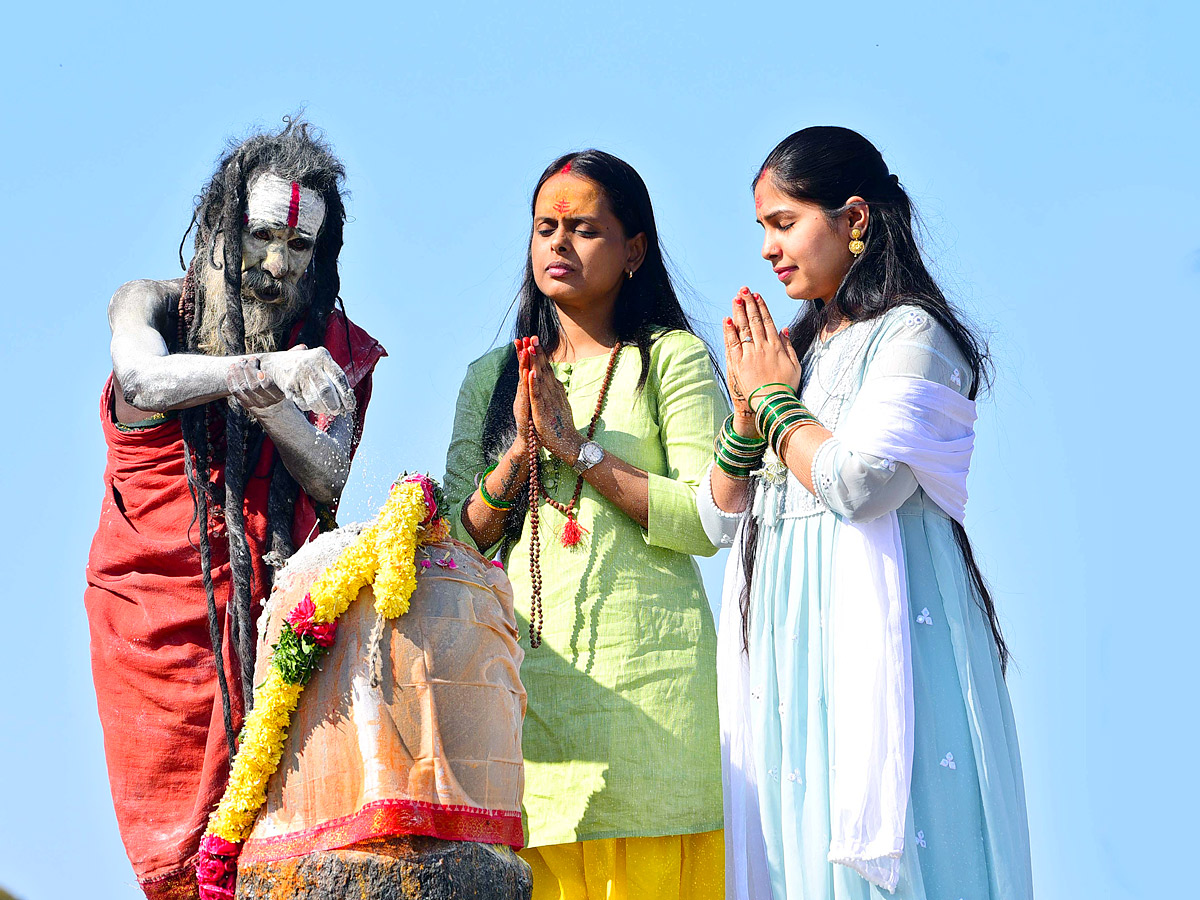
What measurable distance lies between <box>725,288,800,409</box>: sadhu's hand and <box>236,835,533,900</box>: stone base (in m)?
1.40

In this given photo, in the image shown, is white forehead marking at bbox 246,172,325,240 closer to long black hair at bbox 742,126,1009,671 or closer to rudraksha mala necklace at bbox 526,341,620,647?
rudraksha mala necklace at bbox 526,341,620,647

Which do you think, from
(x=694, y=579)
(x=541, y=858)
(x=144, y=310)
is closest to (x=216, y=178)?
(x=144, y=310)

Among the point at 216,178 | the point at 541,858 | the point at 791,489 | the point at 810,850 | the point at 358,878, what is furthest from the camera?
the point at 216,178

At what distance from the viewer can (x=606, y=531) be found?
16.0ft

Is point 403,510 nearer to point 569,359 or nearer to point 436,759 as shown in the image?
point 436,759

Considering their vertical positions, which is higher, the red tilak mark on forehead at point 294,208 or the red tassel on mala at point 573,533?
the red tilak mark on forehead at point 294,208

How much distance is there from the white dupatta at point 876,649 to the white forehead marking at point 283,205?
71.8 inches

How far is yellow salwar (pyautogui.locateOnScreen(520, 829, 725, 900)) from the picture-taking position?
460cm

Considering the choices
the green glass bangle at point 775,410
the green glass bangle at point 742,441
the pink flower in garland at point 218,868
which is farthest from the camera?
the green glass bangle at point 742,441

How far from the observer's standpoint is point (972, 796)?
12.8 feet

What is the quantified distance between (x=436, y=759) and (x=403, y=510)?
64 cm

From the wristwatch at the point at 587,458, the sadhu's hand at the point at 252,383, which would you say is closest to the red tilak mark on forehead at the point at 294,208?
the sadhu's hand at the point at 252,383

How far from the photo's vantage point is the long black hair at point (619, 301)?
5.20 meters

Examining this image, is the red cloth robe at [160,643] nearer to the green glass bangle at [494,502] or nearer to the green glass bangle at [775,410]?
the green glass bangle at [494,502]
